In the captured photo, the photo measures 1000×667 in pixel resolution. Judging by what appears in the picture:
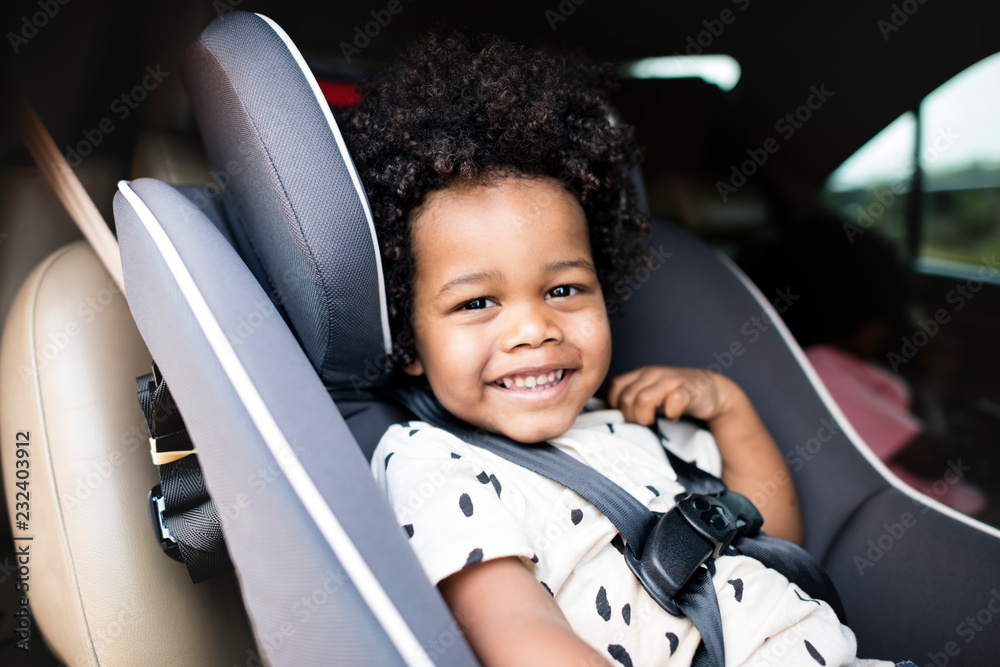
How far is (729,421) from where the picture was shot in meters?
1.09

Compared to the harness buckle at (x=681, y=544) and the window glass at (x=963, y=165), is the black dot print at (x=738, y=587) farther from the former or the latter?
the window glass at (x=963, y=165)

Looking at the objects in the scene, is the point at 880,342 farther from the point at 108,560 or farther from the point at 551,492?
the point at 108,560

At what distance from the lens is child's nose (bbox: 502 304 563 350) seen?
84 centimetres

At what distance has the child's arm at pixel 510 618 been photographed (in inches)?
24.3

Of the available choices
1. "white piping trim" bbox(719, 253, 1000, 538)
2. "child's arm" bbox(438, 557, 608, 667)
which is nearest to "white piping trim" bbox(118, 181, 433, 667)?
"child's arm" bbox(438, 557, 608, 667)

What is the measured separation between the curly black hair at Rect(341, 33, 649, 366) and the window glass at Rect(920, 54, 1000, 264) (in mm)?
1210

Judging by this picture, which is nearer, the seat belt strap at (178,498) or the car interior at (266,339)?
the car interior at (266,339)

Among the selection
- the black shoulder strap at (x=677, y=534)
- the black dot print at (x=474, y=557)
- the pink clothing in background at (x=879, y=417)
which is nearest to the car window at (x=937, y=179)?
the pink clothing in background at (x=879, y=417)

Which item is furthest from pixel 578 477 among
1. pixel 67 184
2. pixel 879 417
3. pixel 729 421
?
pixel 879 417

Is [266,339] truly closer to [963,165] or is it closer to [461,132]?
[461,132]

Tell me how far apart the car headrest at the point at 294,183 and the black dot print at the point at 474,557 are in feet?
0.99

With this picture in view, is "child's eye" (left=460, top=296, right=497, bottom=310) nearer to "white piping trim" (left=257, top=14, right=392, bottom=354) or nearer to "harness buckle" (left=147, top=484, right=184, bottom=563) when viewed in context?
"white piping trim" (left=257, top=14, right=392, bottom=354)

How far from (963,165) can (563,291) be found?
6.23 feet

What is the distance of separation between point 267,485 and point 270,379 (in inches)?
3.8
